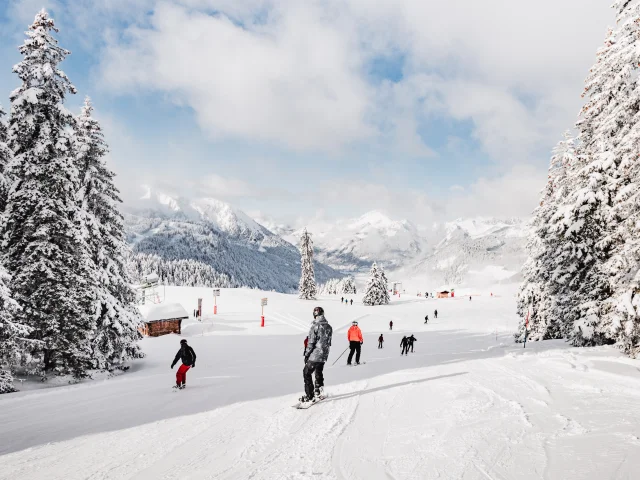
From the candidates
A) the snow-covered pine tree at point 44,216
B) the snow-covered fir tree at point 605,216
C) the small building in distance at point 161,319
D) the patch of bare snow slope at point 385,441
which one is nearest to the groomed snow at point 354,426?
the patch of bare snow slope at point 385,441

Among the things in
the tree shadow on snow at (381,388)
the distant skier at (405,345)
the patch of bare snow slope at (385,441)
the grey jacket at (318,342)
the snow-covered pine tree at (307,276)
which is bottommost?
the distant skier at (405,345)

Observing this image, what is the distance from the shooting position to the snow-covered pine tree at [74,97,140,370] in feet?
55.6

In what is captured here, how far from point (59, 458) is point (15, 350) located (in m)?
8.38

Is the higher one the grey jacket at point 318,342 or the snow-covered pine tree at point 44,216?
the snow-covered pine tree at point 44,216

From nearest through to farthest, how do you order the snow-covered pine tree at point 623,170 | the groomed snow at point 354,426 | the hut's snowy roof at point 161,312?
the groomed snow at point 354,426, the snow-covered pine tree at point 623,170, the hut's snowy roof at point 161,312

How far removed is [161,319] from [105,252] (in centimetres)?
1728

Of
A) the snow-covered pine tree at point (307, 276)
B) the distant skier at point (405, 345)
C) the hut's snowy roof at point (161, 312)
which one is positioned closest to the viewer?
the distant skier at point (405, 345)

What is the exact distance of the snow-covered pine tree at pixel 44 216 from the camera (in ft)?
46.6

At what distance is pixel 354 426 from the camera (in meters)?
6.78

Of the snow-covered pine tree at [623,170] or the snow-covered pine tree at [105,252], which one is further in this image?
the snow-covered pine tree at [105,252]

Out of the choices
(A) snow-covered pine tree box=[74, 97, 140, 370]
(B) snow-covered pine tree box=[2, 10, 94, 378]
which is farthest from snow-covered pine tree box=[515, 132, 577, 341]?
(B) snow-covered pine tree box=[2, 10, 94, 378]

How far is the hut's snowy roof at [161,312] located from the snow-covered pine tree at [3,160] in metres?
19.5

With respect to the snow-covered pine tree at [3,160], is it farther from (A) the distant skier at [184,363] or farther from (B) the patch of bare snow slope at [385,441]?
(B) the patch of bare snow slope at [385,441]

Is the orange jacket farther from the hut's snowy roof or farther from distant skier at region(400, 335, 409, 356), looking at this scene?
the hut's snowy roof
